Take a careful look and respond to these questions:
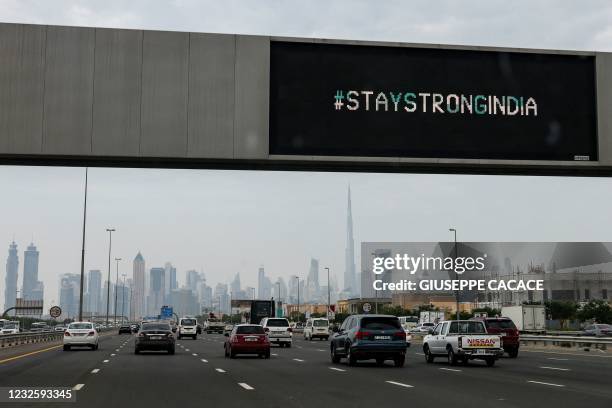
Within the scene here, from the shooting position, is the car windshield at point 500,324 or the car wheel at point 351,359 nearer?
the car wheel at point 351,359

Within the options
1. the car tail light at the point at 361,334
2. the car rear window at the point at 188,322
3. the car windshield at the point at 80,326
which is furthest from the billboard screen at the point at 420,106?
the car rear window at the point at 188,322

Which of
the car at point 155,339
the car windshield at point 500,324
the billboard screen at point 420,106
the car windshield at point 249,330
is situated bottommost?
the car at point 155,339

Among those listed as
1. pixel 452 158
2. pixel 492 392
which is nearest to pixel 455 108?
pixel 452 158

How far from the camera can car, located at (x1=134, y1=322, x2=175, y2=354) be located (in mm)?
39594

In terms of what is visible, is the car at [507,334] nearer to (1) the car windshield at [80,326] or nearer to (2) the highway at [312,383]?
(2) the highway at [312,383]

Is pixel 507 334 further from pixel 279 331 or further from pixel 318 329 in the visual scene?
pixel 318 329

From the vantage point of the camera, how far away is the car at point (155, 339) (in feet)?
130

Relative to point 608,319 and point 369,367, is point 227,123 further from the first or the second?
point 608,319

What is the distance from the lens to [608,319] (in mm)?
126250

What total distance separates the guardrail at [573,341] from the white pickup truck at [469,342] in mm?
17538

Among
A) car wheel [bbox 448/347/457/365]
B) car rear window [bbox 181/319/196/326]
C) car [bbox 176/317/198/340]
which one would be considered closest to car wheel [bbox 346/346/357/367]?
car wheel [bbox 448/347/457/365]

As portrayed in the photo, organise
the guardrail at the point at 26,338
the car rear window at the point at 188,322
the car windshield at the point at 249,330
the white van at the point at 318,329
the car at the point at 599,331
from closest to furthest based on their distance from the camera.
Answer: the car windshield at the point at 249,330
the guardrail at the point at 26,338
the white van at the point at 318,329
the car rear window at the point at 188,322
the car at the point at 599,331

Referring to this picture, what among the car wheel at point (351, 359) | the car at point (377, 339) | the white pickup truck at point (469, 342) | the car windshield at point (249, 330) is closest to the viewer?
the car at point (377, 339)

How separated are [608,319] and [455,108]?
11645cm
